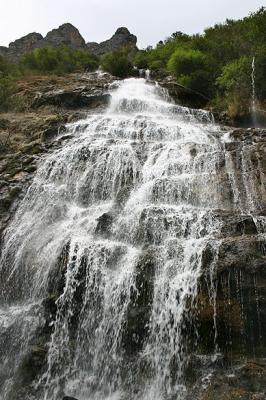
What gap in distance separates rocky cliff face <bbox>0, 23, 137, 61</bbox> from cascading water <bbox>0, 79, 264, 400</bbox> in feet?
169

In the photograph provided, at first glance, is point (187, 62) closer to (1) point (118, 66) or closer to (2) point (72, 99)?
(1) point (118, 66)

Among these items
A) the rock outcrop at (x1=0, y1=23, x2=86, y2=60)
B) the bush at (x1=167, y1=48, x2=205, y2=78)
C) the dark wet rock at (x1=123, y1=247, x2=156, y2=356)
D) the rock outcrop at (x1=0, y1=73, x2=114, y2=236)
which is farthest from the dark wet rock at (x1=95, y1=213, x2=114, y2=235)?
the rock outcrop at (x1=0, y1=23, x2=86, y2=60)

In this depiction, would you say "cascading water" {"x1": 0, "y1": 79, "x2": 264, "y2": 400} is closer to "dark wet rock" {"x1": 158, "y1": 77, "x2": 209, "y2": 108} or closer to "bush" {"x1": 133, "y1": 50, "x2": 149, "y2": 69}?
"dark wet rock" {"x1": 158, "y1": 77, "x2": 209, "y2": 108}

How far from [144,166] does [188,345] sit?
803 cm

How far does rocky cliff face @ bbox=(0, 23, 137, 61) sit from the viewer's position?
67.0 meters

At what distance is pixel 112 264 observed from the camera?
42.5 feet

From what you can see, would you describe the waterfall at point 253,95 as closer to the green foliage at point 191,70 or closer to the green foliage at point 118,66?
the green foliage at point 191,70

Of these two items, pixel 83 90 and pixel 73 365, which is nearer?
pixel 73 365

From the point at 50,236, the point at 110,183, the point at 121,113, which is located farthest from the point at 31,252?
the point at 121,113

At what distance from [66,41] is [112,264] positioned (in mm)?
60727

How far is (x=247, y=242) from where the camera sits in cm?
1202

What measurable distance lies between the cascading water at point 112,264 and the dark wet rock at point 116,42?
166 feet

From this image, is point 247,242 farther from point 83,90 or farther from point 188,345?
point 83,90

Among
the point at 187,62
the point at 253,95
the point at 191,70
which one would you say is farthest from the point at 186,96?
the point at 253,95
